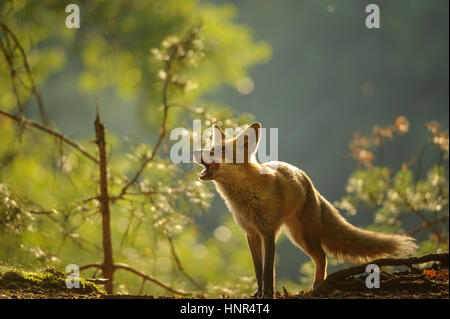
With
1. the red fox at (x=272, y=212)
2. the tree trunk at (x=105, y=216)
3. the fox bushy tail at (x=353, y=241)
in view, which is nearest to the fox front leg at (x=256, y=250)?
the red fox at (x=272, y=212)

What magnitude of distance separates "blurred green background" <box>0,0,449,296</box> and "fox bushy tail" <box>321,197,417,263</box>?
0.44 m

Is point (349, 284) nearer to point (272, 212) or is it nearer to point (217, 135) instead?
point (272, 212)

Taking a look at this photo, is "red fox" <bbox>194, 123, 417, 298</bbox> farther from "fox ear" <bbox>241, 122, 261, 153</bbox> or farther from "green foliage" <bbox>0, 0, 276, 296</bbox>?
"green foliage" <bbox>0, 0, 276, 296</bbox>

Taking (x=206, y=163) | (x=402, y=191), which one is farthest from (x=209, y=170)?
(x=402, y=191)

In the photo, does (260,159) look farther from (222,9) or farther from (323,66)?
(323,66)

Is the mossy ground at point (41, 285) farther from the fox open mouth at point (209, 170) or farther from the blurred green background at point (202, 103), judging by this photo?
the fox open mouth at point (209, 170)

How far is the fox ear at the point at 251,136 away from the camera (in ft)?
8.18

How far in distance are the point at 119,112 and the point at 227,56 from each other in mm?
5949

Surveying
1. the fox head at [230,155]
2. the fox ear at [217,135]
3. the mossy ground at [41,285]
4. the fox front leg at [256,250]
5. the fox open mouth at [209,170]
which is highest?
the fox ear at [217,135]

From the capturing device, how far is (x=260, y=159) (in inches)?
114

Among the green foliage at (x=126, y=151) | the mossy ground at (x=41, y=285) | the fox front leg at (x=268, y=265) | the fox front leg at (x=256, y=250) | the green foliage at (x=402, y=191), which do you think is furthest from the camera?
the green foliage at (x=402, y=191)

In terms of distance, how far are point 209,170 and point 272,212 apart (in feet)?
1.47

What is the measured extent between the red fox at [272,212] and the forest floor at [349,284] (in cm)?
39
